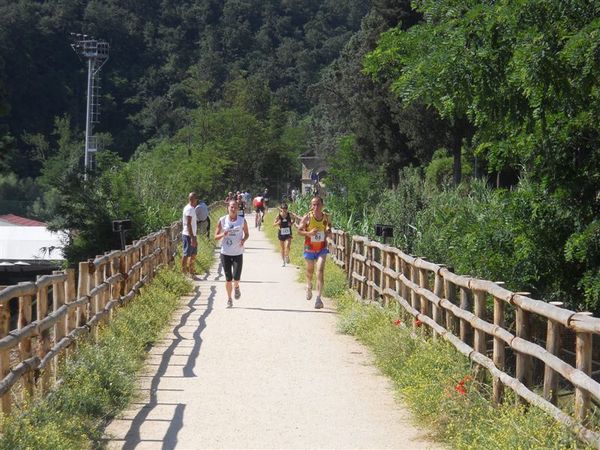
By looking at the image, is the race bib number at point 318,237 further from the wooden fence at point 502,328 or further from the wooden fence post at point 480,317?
the wooden fence post at point 480,317

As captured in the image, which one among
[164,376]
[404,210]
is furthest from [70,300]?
[404,210]

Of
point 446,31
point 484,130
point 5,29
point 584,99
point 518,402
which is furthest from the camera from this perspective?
point 5,29

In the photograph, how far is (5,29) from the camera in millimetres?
122250

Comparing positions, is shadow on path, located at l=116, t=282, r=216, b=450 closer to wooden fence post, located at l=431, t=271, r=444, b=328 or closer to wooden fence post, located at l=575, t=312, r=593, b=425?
wooden fence post, located at l=431, t=271, r=444, b=328

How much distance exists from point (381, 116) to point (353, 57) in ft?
31.1

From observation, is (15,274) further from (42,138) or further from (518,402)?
(42,138)

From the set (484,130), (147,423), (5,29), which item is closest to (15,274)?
(484,130)

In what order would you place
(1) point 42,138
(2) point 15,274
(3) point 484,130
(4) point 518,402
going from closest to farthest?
1. (4) point 518,402
2. (3) point 484,130
3. (2) point 15,274
4. (1) point 42,138

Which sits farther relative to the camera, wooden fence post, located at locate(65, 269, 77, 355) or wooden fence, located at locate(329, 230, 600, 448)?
wooden fence post, located at locate(65, 269, 77, 355)

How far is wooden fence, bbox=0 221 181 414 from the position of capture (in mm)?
7207

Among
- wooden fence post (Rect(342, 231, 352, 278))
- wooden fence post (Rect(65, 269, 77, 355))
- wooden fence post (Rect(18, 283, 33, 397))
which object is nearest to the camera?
wooden fence post (Rect(18, 283, 33, 397))

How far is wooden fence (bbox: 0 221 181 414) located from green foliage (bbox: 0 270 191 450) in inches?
6.6

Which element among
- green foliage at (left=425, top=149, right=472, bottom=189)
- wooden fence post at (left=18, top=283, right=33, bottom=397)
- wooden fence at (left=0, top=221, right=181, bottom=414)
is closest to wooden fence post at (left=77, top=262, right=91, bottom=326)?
wooden fence at (left=0, top=221, right=181, bottom=414)

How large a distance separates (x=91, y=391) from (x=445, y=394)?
3.06m
